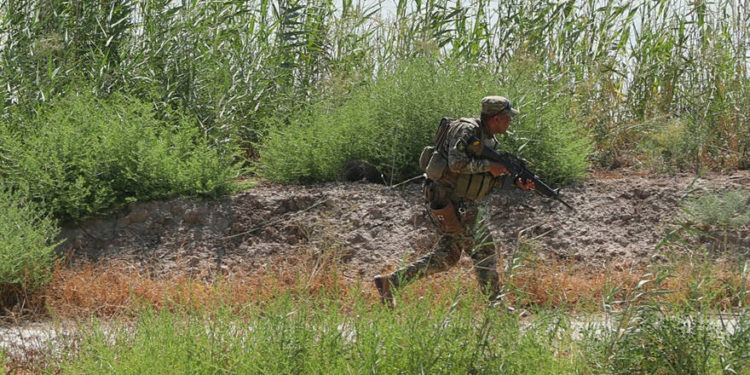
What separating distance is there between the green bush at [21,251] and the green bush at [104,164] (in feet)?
1.37

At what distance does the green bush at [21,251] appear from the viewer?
6.15 metres

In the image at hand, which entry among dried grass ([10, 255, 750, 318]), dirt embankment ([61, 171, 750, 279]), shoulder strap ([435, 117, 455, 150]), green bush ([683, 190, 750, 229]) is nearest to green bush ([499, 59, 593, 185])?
dirt embankment ([61, 171, 750, 279])

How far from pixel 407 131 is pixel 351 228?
1073 mm

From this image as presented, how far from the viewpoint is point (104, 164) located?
24.1 ft

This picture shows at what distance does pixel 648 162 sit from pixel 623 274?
215cm

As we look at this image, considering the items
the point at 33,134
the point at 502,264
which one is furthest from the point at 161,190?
the point at 502,264

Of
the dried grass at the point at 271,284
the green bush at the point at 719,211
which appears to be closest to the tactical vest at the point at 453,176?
the dried grass at the point at 271,284

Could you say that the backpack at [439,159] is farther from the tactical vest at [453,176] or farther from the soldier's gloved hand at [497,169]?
the soldier's gloved hand at [497,169]

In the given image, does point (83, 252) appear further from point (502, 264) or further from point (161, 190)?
point (502, 264)

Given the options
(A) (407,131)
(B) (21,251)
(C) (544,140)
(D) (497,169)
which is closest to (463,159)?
(D) (497,169)

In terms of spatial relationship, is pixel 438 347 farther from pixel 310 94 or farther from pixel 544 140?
pixel 310 94

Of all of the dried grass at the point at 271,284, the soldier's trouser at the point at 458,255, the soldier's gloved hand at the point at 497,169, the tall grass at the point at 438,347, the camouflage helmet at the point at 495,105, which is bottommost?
the dried grass at the point at 271,284

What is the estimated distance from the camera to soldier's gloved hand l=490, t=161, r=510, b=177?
5555mm

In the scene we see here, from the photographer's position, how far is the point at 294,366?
382cm
